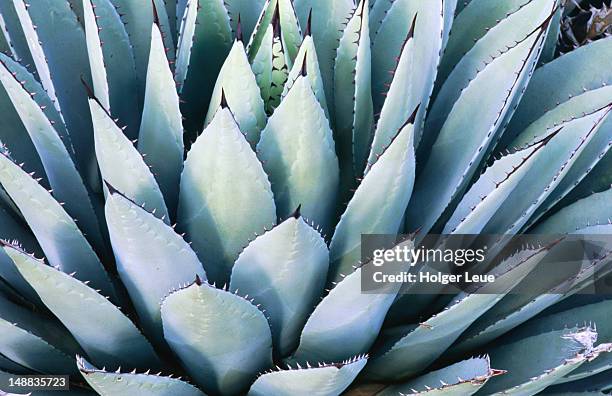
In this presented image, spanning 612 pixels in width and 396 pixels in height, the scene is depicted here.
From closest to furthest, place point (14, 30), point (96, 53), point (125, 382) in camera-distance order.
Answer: point (125, 382), point (96, 53), point (14, 30)

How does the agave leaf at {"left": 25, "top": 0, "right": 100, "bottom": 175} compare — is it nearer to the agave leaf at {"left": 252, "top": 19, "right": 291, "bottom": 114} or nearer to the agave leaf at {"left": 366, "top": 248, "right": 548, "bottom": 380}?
the agave leaf at {"left": 252, "top": 19, "right": 291, "bottom": 114}

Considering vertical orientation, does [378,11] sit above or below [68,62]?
above

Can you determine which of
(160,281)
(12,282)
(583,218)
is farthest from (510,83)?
(12,282)

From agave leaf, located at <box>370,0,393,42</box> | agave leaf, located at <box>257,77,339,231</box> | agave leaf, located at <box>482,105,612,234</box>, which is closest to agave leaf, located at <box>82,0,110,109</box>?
agave leaf, located at <box>257,77,339,231</box>

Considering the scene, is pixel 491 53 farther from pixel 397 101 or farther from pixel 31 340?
pixel 31 340

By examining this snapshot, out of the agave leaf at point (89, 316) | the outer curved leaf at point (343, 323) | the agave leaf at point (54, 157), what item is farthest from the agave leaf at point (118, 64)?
the outer curved leaf at point (343, 323)

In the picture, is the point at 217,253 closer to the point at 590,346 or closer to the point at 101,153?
the point at 101,153

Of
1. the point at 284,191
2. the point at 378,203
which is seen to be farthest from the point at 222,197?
the point at 378,203
